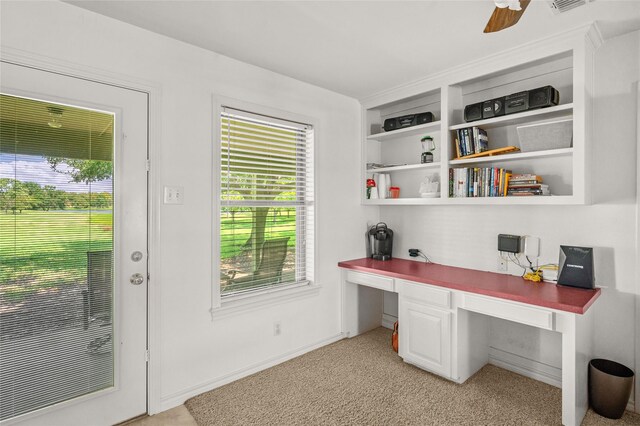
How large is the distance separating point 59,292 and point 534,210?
129 inches

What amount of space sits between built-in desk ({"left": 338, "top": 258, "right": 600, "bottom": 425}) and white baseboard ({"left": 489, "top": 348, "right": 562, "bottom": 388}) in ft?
0.32

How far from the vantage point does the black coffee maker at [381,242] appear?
11.4 ft

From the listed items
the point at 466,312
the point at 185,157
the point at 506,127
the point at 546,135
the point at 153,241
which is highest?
the point at 506,127

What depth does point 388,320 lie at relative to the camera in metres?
3.81

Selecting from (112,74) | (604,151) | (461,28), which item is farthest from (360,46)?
(604,151)

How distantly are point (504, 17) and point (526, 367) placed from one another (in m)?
2.57

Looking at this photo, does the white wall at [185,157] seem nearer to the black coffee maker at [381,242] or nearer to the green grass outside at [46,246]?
the green grass outside at [46,246]

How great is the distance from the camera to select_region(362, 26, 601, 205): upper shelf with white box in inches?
88.3

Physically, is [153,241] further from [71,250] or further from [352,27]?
[352,27]

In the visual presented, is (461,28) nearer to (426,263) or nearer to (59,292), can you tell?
(426,263)

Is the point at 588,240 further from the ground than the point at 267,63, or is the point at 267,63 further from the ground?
the point at 267,63

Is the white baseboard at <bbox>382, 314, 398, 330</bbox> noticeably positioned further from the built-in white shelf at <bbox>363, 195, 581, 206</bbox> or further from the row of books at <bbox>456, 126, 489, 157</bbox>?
the row of books at <bbox>456, 126, 489, 157</bbox>

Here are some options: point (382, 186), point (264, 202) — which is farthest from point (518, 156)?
point (264, 202)

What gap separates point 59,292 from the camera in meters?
1.94
